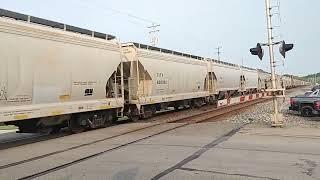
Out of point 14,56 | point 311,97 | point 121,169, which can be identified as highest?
point 14,56

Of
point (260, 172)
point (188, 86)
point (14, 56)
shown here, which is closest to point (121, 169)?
point (260, 172)

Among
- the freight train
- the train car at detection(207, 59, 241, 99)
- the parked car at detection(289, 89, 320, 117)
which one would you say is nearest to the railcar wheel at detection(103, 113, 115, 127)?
the freight train

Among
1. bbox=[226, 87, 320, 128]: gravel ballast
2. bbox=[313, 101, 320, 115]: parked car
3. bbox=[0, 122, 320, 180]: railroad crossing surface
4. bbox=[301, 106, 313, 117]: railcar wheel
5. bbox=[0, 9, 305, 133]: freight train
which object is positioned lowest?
bbox=[0, 122, 320, 180]: railroad crossing surface

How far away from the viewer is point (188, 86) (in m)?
25.1

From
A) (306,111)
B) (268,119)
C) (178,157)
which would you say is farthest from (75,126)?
(306,111)

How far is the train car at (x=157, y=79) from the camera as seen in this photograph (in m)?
18.4

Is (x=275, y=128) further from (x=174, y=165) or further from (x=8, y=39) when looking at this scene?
(x=8, y=39)

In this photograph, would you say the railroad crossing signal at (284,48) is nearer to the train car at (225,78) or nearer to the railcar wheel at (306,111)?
the railcar wheel at (306,111)

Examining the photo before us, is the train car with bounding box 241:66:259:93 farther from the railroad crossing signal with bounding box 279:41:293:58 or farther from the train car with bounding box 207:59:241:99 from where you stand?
the railroad crossing signal with bounding box 279:41:293:58

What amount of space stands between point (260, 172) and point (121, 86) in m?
10.5

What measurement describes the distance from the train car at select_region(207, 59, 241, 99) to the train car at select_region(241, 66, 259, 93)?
4.80 feet

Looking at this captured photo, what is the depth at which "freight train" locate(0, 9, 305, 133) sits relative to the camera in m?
11.0

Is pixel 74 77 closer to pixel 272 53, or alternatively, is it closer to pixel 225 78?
pixel 272 53

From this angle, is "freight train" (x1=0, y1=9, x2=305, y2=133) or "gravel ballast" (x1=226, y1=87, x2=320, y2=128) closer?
"freight train" (x1=0, y1=9, x2=305, y2=133)
